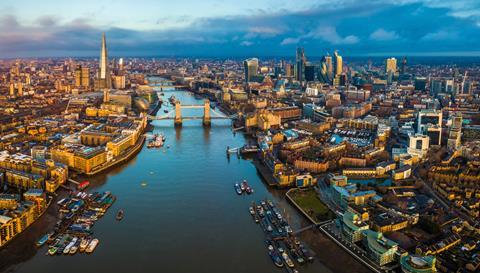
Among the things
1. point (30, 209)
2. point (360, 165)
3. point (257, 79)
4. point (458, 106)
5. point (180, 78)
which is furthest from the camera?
point (180, 78)

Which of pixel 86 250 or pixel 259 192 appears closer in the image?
pixel 86 250

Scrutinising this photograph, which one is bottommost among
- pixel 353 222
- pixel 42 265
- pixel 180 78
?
pixel 42 265

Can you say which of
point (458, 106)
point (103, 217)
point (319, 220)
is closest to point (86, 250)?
point (103, 217)

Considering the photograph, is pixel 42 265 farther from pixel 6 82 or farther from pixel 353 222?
pixel 6 82

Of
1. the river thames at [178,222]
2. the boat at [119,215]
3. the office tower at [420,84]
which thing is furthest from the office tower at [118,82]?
the boat at [119,215]

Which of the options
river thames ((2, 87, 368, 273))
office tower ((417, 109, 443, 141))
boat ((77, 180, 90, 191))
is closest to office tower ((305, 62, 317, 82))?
office tower ((417, 109, 443, 141))

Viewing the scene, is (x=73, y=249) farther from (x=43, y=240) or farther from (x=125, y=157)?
(x=125, y=157)
